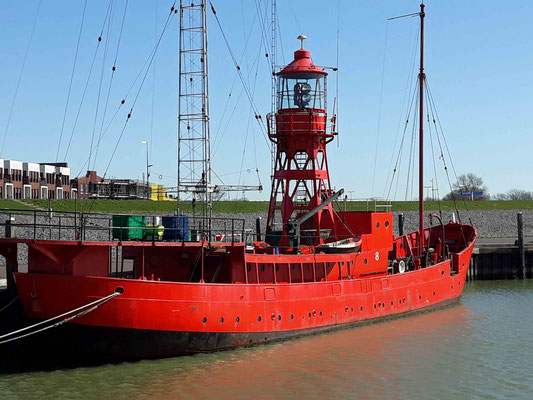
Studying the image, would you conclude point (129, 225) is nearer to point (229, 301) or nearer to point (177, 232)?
point (177, 232)

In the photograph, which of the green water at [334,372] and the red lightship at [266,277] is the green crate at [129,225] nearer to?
the red lightship at [266,277]

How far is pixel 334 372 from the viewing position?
1964 centimetres

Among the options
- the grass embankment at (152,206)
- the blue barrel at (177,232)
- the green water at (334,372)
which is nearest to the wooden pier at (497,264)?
the grass embankment at (152,206)

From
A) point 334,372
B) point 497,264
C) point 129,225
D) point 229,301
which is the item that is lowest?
point 334,372

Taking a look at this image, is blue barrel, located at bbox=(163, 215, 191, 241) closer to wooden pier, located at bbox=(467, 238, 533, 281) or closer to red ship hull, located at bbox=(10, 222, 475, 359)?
red ship hull, located at bbox=(10, 222, 475, 359)

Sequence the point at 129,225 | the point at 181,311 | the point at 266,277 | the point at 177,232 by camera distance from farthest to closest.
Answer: the point at 266,277 < the point at 177,232 < the point at 129,225 < the point at 181,311

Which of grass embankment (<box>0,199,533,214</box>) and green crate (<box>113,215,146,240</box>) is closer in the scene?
green crate (<box>113,215,146,240</box>)

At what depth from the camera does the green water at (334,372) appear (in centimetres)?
1758

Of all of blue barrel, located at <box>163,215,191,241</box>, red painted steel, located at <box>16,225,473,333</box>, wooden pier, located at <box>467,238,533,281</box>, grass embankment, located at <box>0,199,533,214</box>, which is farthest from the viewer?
grass embankment, located at <box>0,199,533,214</box>

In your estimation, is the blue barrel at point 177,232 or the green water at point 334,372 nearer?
the green water at point 334,372

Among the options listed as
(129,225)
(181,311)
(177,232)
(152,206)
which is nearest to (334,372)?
(181,311)

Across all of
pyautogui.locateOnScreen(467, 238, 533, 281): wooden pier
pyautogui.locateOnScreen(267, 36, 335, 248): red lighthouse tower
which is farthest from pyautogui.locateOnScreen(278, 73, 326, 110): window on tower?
pyautogui.locateOnScreen(467, 238, 533, 281): wooden pier

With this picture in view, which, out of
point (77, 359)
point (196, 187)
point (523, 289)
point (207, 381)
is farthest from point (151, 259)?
point (523, 289)

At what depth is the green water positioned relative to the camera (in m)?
17.6
